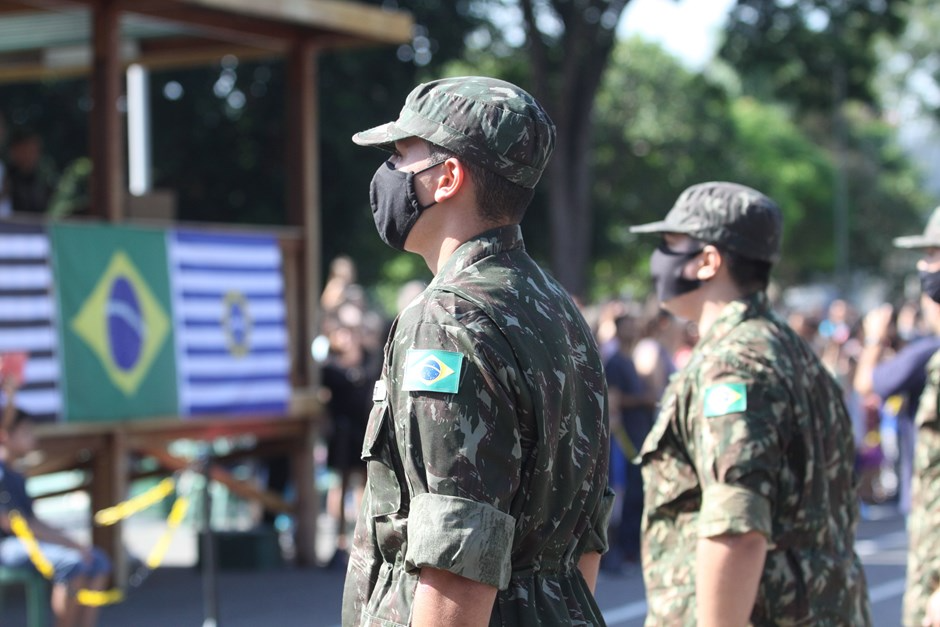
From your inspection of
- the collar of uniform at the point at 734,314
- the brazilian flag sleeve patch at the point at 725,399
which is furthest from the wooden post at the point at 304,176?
the brazilian flag sleeve patch at the point at 725,399

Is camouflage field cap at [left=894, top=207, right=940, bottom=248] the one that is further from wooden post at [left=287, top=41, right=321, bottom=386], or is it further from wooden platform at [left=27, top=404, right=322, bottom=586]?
wooden post at [left=287, top=41, right=321, bottom=386]

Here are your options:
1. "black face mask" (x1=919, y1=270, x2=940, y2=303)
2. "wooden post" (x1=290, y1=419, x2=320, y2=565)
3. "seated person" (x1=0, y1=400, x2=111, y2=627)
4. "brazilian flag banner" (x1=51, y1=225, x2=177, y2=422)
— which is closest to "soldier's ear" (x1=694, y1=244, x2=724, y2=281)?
"black face mask" (x1=919, y1=270, x2=940, y2=303)

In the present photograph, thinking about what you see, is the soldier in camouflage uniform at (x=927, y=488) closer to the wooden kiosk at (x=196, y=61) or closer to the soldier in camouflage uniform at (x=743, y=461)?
the soldier in camouflage uniform at (x=743, y=461)

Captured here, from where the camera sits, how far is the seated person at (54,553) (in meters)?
7.54

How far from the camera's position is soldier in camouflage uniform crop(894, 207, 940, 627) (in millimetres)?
4863

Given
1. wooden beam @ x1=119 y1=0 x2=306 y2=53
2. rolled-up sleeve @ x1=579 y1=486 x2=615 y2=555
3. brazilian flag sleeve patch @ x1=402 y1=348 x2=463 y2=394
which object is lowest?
rolled-up sleeve @ x1=579 y1=486 x2=615 y2=555

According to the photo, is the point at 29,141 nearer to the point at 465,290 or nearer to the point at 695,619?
the point at 695,619

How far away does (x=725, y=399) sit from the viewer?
3.80 metres

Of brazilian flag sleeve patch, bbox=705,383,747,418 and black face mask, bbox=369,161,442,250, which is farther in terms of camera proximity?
brazilian flag sleeve patch, bbox=705,383,747,418

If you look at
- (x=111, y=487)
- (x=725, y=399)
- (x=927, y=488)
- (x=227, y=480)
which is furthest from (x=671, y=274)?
(x=227, y=480)

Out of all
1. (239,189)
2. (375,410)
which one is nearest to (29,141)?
(375,410)

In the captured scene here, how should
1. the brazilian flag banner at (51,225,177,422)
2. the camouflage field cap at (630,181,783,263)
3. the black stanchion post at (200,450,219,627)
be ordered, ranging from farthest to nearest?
the brazilian flag banner at (51,225,177,422)
the black stanchion post at (200,450,219,627)
the camouflage field cap at (630,181,783,263)

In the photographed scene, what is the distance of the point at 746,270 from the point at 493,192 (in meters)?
1.73

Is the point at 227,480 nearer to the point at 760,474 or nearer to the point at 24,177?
the point at 24,177
